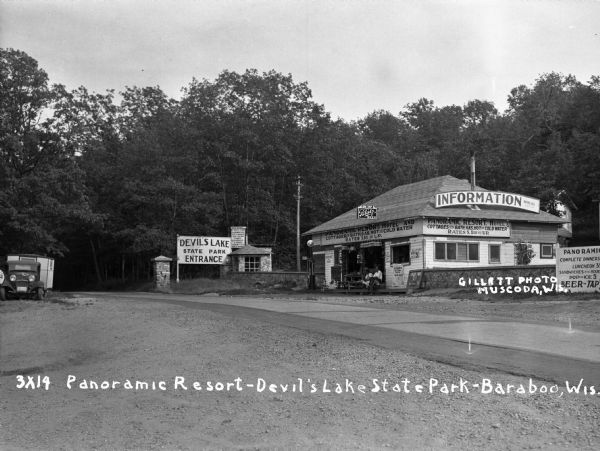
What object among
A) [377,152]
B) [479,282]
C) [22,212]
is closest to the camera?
[479,282]

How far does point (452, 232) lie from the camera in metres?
34.0

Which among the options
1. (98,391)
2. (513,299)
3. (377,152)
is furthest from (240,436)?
(377,152)

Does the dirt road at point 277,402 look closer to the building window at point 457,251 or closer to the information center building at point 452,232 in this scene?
the information center building at point 452,232

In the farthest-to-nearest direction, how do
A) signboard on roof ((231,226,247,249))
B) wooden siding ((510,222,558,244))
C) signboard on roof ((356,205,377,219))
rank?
signboard on roof ((231,226,247,249)) < signboard on roof ((356,205,377,219)) < wooden siding ((510,222,558,244))

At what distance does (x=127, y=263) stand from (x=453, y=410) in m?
53.2

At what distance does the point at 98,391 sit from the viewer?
29.7ft

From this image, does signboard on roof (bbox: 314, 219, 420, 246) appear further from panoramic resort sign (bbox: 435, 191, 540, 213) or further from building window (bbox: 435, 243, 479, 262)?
panoramic resort sign (bbox: 435, 191, 540, 213)

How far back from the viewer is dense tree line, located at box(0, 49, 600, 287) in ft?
127

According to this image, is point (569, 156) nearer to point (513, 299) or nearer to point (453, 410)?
point (513, 299)

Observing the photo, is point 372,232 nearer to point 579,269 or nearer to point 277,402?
point 579,269

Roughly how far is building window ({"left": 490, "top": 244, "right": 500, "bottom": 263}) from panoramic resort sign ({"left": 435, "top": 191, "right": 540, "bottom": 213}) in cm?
216

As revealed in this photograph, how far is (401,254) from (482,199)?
5059 millimetres

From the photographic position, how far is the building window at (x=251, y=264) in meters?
41.5

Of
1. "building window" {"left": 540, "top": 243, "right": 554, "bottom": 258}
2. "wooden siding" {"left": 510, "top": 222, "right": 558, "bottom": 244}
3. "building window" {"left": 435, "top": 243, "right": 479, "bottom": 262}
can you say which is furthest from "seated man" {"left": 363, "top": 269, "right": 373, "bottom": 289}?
"building window" {"left": 540, "top": 243, "right": 554, "bottom": 258}
